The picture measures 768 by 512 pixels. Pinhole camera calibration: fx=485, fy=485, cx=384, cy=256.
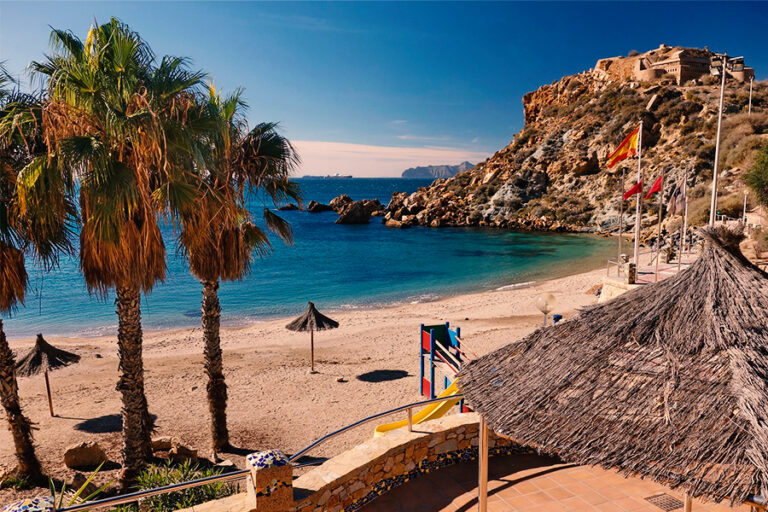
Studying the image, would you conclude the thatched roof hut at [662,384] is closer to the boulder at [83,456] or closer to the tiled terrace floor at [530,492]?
the tiled terrace floor at [530,492]

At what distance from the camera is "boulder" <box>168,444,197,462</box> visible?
32.9 ft

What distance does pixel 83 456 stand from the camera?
10.5 meters

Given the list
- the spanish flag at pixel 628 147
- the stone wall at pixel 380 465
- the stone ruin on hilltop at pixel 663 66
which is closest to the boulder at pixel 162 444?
the stone wall at pixel 380 465

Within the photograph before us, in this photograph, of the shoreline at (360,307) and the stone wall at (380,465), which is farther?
the shoreline at (360,307)

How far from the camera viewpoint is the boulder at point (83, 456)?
10438mm

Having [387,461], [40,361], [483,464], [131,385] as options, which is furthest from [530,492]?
[40,361]

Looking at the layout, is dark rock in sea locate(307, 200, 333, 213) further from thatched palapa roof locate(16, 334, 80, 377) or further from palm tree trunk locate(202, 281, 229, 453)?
palm tree trunk locate(202, 281, 229, 453)

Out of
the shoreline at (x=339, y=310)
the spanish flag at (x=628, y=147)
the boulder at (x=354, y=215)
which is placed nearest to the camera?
the spanish flag at (x=628, y=147)

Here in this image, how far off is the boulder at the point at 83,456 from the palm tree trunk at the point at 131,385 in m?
2.34

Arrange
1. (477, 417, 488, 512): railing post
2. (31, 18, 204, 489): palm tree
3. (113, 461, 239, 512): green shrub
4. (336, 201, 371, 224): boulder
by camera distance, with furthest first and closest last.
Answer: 1. (336, 201, 371, 224): boulder
2. (31, 18, 204, 489): palm tree
3. (113, 461, 239, 512): green shrub
4. (477, 417, 488, 512): railing post

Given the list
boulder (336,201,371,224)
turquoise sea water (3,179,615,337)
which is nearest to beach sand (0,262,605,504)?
turquoise sea water (3,179,615,337)

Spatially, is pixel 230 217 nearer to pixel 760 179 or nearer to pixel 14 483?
pixel 14 483

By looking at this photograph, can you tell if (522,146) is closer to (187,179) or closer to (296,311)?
(296,311)

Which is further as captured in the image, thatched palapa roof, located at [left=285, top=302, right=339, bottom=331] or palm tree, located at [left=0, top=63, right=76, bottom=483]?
thatched palapa roof, located at [left=285, top=302, right=339, bottom=331]
